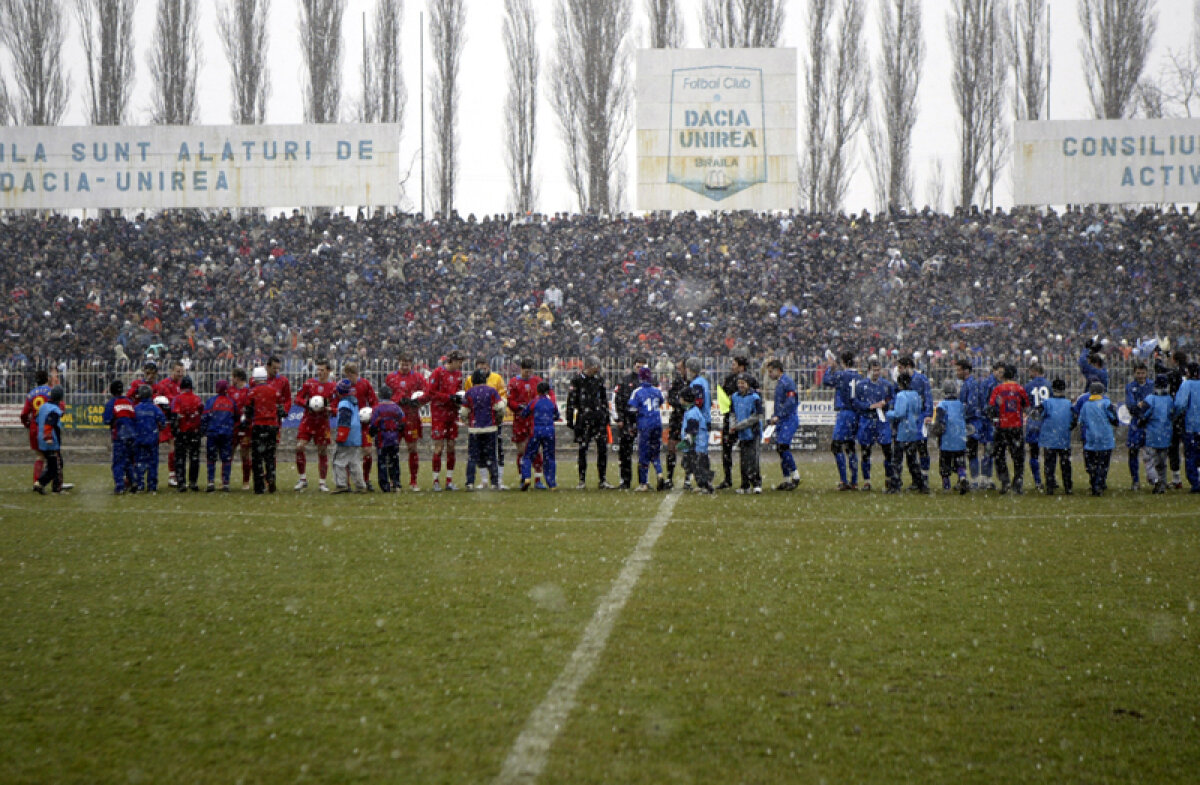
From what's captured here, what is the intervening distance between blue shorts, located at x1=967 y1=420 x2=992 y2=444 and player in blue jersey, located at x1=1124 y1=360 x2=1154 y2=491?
81.8 inches

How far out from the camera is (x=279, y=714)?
5.11 metres

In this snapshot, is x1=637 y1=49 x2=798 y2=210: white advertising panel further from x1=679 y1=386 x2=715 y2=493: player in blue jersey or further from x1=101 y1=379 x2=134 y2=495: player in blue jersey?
x1=101 y1=379 x2=134 y2=495: player in blue jersey

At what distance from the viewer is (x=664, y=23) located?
4297 centimetres

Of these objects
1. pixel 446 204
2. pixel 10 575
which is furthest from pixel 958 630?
pixel 446 204

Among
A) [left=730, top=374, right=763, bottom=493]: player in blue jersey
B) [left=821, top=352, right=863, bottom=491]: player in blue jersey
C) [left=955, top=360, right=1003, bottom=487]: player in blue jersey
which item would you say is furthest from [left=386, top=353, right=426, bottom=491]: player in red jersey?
[left=955, top=360, right=1003, bottom=487]: player in blue jersey

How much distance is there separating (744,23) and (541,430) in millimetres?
Result: 30624

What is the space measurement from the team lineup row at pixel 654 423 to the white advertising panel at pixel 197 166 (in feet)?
74.2

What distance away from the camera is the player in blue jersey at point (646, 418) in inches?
639

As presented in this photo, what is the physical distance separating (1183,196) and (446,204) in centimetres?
2657

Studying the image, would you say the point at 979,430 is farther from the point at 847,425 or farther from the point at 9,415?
the point at 9,415

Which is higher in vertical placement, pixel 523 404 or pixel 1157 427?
pixel 523 404

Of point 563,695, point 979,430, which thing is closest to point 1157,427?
point 979,430

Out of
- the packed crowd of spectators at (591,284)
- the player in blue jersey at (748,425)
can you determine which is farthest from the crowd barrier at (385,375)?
the player in blue jersey at (748,425)

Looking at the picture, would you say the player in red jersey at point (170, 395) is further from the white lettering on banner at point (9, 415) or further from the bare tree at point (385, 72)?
the bare tree at point (385, 72)
